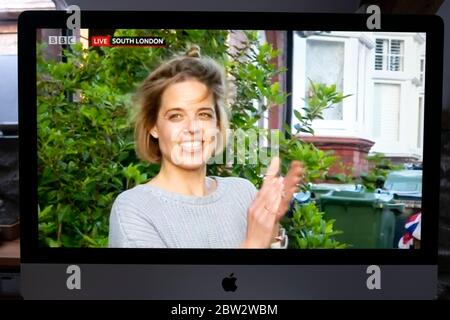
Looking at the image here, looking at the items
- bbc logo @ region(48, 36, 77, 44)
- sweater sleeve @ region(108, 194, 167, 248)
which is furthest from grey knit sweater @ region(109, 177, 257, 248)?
bbc logo @ region(48, 36, 77, 44)

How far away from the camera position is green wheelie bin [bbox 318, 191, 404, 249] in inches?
48.4

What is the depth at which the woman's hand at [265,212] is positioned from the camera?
4.03ft

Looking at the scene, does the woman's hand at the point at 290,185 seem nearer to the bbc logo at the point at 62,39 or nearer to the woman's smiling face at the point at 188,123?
the woman's smiling face at the point at 188,123

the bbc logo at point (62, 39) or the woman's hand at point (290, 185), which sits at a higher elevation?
the bbc logo at point (62, 39)

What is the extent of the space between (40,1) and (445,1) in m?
1.20

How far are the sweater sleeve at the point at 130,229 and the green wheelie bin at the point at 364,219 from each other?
377 millimetres

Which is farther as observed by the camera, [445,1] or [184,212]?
[445,1]

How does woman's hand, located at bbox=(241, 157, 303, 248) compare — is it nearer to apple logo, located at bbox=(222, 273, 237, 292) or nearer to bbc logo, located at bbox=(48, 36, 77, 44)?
apple logo, located at bbox=(222, 273, 237, 292)

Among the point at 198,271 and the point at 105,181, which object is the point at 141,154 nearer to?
the point at 105,181

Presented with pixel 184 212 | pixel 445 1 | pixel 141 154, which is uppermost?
pixel 445 1

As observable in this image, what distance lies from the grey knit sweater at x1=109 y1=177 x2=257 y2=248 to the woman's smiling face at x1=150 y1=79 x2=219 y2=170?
0.25 feet

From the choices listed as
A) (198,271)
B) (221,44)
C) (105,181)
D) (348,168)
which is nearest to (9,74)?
(105,181)

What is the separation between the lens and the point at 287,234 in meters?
1.23

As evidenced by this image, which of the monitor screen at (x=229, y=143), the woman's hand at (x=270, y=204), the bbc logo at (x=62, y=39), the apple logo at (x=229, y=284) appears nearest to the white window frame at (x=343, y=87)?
the monitor screen at (x=229, y=143)
